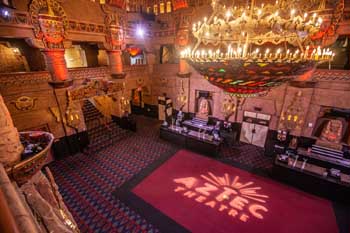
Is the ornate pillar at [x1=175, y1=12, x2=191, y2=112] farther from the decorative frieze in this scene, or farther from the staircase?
the decorative frieze

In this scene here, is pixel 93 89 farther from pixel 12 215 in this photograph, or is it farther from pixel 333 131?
pixel 333 131

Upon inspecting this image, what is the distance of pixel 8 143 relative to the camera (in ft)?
7.20

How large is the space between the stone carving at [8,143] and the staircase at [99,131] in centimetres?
767

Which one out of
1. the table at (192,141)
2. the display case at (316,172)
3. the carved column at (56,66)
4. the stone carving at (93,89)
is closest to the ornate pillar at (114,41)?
the stone carving at (93,89)

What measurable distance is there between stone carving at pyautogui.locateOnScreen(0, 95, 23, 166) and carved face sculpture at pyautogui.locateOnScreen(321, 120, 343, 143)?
10.9 m

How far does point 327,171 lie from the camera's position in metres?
6.59

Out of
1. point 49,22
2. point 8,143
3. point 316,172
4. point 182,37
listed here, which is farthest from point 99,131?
point 316,172

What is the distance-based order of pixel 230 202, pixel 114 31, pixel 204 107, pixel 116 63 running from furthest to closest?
pixel 204 107 < pixel 116 63 < pixel 114 31 < pixel 230 202

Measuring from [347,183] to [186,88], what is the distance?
Result: 8860mm

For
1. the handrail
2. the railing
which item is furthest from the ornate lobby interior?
the handrail

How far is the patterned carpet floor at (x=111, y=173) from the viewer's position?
5.41 meters

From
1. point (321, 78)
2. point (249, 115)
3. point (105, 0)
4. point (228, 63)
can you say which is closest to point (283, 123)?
point (249, 115)

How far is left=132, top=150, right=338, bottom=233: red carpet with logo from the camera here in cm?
529

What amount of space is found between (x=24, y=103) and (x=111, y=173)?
185 inches
